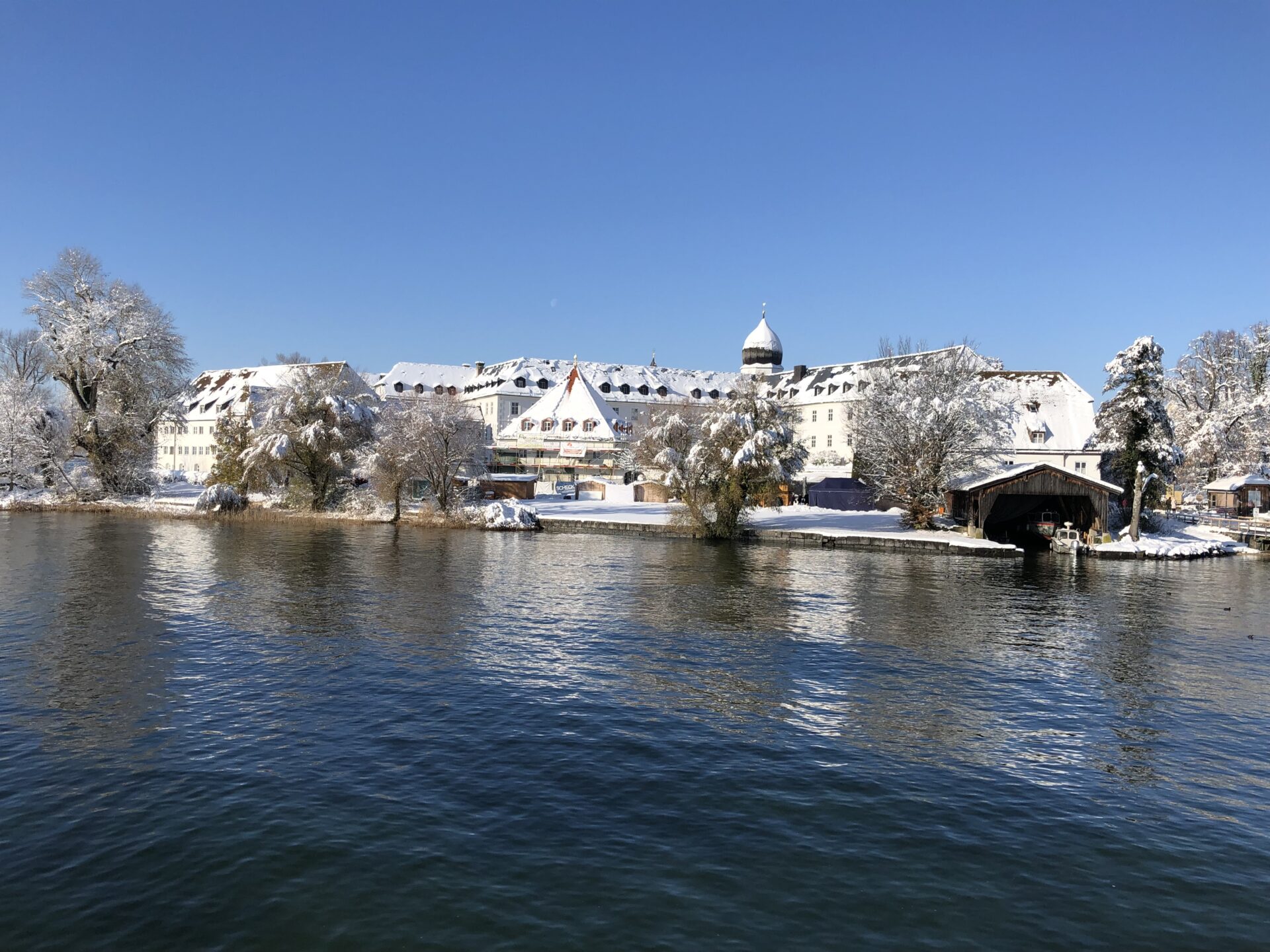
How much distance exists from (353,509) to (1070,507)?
49.3 meters

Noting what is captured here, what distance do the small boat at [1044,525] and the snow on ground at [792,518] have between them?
463 centimetres

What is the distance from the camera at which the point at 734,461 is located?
5278cm

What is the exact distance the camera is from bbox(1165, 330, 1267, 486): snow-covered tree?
71.2 meters

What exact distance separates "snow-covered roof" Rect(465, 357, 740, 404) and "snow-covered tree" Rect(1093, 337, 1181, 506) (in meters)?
61.4

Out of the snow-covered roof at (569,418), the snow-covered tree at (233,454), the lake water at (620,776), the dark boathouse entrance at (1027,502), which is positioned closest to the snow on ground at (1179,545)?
the dark boathouse entrance at (1027,502)

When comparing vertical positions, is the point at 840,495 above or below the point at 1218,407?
below

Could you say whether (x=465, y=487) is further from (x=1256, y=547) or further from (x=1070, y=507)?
(x=1256, y=547)

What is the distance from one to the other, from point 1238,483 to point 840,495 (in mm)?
29487

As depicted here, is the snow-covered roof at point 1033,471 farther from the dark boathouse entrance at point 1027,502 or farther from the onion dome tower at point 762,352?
the onion dome tower at point 762,352

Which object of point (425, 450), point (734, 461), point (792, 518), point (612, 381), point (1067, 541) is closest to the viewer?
point (1067, 541)

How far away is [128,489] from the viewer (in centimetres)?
6994

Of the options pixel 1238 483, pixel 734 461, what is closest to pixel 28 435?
pixel 734 461

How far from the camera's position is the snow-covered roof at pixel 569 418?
307ft

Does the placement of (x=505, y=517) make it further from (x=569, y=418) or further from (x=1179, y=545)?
(x=1179, y=545)
